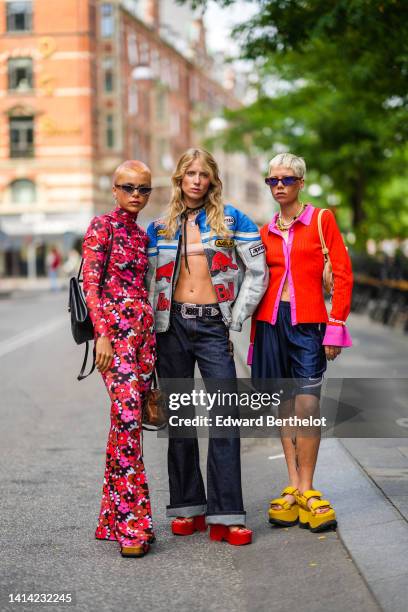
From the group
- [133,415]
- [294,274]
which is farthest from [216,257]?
[133,415]

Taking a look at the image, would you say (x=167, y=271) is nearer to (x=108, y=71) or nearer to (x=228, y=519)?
(x=228, y=519)

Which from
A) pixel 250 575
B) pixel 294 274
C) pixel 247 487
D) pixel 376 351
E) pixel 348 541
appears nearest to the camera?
pixel 250 575

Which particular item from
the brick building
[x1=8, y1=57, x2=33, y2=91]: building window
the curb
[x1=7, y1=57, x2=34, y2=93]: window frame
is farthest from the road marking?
[x1=8, y1=57, x2=33, y2=91]: building window

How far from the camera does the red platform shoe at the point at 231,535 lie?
4.92 metres

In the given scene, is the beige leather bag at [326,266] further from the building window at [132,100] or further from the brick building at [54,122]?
the building window at [132,100]

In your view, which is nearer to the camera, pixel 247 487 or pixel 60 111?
pixel 247 487

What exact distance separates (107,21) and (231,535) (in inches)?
2238

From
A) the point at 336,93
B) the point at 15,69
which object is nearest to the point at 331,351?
the point at 336,93

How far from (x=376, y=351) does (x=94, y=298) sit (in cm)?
993

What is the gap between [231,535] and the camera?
4.94 m

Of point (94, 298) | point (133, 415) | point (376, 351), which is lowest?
point (376, 351)

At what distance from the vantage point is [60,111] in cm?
5594

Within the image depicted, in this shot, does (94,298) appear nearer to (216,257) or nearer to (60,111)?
(216,257)

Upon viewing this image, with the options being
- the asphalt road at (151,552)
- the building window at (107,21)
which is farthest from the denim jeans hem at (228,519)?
the building window at (107,21)
